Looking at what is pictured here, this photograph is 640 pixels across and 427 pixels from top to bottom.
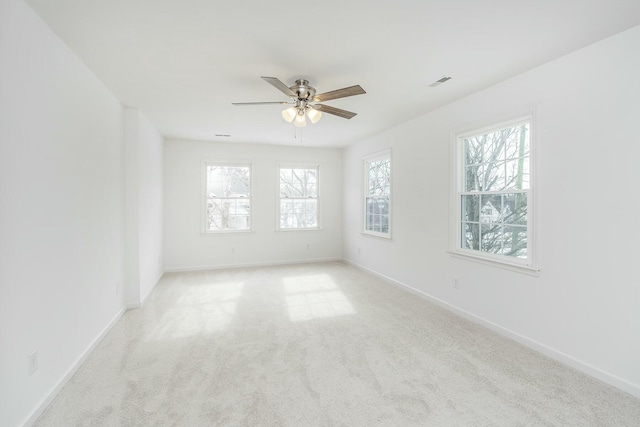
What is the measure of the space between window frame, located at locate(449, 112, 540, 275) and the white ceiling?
0.44m

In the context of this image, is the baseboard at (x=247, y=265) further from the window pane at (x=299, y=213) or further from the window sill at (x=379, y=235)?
the window sill at (x=379, y=235)

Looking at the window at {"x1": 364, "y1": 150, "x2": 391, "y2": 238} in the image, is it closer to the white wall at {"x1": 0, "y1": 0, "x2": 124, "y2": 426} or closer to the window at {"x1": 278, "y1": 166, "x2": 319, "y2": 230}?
the window at {"x1": 278, "y1": 166, "x2": 319, "y2": 230}

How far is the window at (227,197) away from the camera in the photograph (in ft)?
19.8

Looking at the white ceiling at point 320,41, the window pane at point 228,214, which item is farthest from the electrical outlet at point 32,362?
the window pane at point 228,214

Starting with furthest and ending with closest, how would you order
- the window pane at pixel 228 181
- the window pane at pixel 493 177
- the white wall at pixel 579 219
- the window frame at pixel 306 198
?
the window frame at pixel 306 198, the window pane at pixel 228 181, the window pane at pixel 493 177, the white wall at pixel 579 219

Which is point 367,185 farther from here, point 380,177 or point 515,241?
point 515,241

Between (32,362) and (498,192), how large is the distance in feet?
13.1

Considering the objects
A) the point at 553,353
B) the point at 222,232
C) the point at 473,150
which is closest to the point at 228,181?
the point at 222,232

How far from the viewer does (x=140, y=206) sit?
12.9 ft

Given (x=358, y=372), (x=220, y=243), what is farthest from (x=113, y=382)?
(x=220, y=243)

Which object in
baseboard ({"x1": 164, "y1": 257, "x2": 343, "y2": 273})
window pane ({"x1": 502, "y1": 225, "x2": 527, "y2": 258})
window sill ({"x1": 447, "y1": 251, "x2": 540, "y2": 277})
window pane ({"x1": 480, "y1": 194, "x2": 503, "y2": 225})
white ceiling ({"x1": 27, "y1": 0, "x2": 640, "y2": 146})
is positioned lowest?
baseboard ({"x1": 164, "y1": 257, "x2": 343, "y2": 273})

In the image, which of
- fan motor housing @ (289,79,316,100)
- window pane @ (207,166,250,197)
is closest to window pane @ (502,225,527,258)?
fan motor housing @ (289,79,316,100)

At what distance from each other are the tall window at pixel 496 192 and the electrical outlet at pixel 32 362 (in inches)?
151

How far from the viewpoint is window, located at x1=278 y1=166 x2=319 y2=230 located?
6.51 metres
